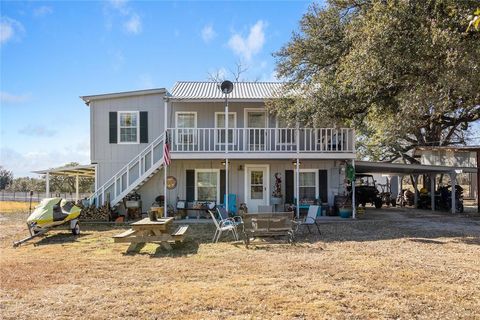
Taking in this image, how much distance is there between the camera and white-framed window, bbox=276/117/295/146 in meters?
16.2

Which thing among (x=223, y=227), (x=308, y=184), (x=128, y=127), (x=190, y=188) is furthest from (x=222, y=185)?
(x=223, y=227)

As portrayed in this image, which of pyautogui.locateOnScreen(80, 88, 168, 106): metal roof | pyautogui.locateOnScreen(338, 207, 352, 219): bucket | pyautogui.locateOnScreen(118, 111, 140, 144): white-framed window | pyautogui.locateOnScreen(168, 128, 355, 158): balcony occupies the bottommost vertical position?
pyautogui.locateOnScreen(338, 207, 352, 219): bucket

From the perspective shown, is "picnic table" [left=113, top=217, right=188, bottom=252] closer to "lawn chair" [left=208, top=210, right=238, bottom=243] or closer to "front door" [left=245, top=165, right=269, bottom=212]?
"lawn chair" [left=208, top=210, right=238, bottom=243]

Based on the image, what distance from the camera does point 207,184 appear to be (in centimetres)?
1745

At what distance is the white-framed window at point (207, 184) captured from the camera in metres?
17.4

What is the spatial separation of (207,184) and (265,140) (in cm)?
331

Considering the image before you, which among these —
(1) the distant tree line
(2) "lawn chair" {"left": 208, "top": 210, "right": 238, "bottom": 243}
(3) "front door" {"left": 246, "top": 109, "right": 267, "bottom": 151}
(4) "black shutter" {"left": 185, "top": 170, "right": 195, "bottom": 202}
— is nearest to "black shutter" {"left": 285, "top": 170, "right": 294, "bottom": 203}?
(3) "front door" {"left": 246, "top": 109, "right": 267, "bottom": 151}

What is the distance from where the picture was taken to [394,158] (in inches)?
1226

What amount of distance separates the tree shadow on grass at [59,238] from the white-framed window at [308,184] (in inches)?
340

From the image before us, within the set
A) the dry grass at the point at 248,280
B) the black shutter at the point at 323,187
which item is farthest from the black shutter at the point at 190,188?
the dry grass at the point at 248,280

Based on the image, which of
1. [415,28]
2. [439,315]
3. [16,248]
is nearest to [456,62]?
[415,28]

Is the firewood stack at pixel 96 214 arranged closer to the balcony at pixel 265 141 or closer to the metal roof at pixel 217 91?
the balcony at pixel 265 141

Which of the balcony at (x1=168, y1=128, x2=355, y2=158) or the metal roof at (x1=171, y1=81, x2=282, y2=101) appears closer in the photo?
the balcony at (x1=168, y1=128, x2=355, y2=158)

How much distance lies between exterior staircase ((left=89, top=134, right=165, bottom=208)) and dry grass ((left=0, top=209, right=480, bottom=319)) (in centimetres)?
489
